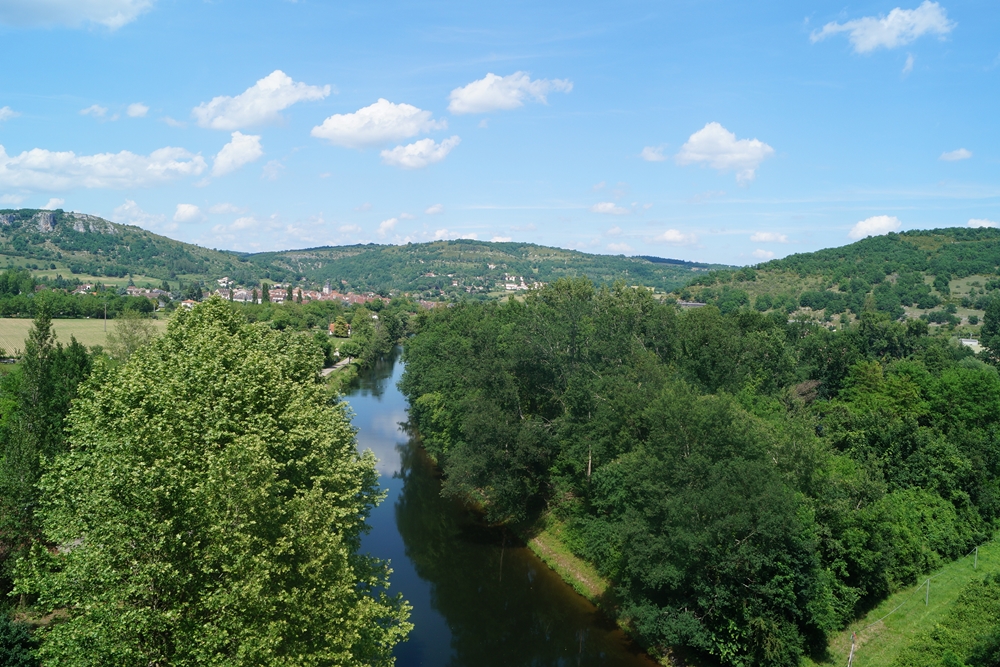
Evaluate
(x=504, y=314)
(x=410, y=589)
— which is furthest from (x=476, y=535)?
(x=504, y=314)

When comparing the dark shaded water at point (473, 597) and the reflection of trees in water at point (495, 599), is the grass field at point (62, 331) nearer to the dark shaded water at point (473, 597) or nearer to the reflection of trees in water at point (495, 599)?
the dark shaded water at point (473, 597)

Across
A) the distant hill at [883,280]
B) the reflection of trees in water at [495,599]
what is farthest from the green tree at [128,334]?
the distant hill at [883,280]

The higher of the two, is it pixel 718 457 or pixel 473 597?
pixel 718 457

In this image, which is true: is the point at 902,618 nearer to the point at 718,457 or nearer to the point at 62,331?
the point at 718,457

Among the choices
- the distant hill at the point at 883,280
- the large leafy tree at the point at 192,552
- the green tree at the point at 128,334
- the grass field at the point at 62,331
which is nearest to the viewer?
the large leafy tree at the point at 192,552

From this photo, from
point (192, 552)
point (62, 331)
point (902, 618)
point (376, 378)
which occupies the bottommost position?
point (902, 618)

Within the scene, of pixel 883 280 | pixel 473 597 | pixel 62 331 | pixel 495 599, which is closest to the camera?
pixel 495 599

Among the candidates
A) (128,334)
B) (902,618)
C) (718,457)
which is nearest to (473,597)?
(718,457)

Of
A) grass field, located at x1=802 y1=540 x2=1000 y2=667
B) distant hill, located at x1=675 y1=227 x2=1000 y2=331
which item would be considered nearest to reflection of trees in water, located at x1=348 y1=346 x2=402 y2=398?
distant hill, located at x1=675 y1=227 x2=1000 y2=331
